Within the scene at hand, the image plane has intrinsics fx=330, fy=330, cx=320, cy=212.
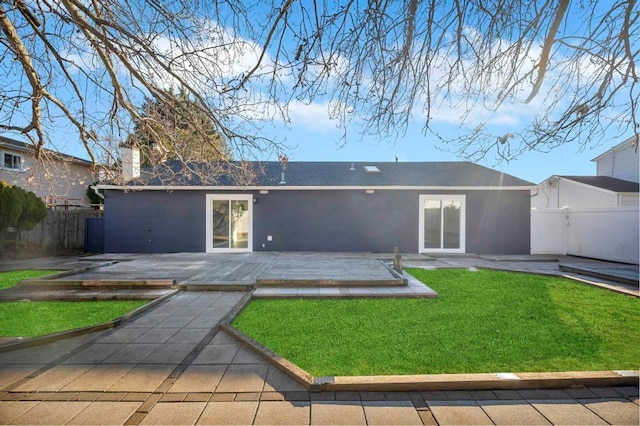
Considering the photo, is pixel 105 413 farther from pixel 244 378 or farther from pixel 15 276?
pixel 15 276

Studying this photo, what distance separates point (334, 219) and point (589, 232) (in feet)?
32.1

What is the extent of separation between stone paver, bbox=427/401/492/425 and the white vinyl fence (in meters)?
12.0

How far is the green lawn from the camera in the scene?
4598mm

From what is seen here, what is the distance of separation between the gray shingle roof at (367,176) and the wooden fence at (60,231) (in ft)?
12.0

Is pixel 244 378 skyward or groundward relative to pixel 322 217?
groundward

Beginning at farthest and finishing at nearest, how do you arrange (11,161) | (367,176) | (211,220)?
1. (11,161)
2. (367,176)
3. (211,220)

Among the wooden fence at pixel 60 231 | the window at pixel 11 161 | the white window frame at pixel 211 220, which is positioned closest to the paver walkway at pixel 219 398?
the white window frame at pixel 211 220

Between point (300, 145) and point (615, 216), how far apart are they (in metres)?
12.7

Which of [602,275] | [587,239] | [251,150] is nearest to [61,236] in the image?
[251,150]

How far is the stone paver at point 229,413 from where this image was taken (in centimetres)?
253

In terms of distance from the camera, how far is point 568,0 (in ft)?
9.03

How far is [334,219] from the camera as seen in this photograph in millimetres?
13227

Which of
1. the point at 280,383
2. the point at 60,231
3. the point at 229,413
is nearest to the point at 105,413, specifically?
the point at 229,413

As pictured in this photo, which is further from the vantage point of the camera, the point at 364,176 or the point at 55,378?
the point at 364,176
